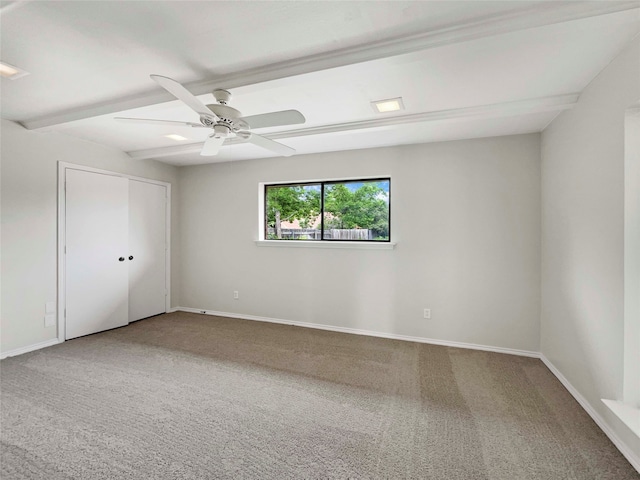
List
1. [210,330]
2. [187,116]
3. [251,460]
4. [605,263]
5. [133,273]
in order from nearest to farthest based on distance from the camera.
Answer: [251,460] < [605,263] < [187,116] < [210,330] < [133,273]

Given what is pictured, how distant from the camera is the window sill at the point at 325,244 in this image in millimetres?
3779

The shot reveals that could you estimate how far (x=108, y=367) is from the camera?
289 cm

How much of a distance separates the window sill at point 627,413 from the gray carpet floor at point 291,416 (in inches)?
9.1

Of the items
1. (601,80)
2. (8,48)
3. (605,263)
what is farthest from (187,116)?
(605,263)

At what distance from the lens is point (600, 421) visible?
6.63ft

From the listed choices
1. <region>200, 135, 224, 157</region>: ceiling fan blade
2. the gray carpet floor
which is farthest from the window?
<region>200, 135, 224, 157</region>: ceiling fan blade

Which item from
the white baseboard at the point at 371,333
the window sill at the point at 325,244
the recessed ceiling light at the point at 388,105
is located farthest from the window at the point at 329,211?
the recessed ceiling light at the point at 388,105

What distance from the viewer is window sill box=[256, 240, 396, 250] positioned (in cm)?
378

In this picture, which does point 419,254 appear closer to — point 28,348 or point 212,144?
point 212,144

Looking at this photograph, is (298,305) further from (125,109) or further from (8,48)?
(8,48)

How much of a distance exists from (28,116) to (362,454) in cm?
Result: 412

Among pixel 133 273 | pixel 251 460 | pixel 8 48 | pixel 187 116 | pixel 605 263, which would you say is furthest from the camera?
pixel 133 273

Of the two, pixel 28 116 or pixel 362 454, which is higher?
pixel 28 116

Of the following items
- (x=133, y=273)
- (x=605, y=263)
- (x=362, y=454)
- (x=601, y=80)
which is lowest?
(x=362, y=454)
